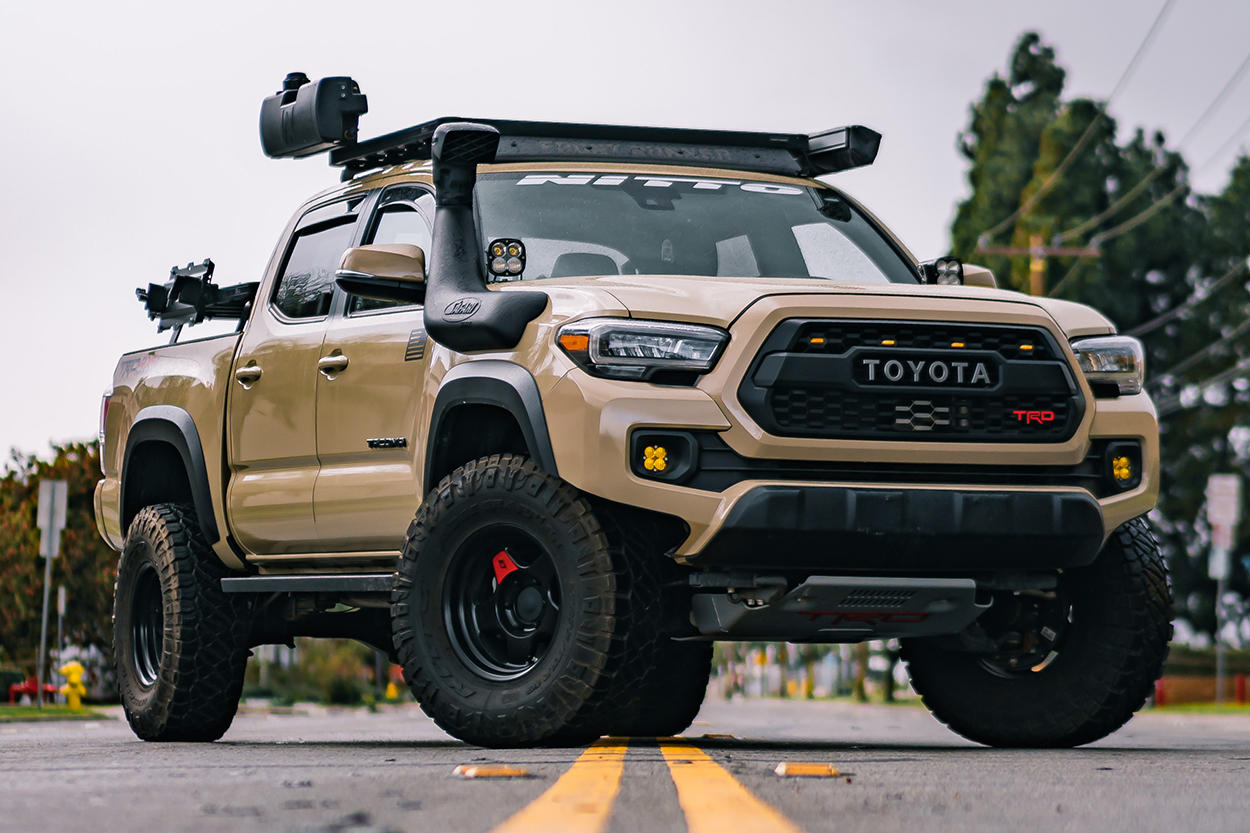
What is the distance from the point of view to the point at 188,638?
9148mm

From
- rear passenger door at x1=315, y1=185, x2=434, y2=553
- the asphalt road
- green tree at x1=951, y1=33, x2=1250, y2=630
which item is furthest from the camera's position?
green tree at x1=951, y1=33, x2=1250, y2=630

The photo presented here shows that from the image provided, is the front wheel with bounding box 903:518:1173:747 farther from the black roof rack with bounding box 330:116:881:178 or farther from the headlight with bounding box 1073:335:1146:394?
the black roof rack with bounding box 330:116:881:178

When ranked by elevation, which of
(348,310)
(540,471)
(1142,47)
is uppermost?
(1142,47)

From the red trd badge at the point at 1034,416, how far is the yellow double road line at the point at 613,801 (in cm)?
189

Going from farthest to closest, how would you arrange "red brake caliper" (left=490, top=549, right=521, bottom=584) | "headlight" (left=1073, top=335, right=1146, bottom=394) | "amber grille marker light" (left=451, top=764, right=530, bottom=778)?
"headlight" (left=1073, top=335, right=1146, bottom=394) → "red brake caliper" (left=490, top=549, right=521, bottom=584) → "amber grille marker light" (left=451, top=764, right=530, bottom=778)

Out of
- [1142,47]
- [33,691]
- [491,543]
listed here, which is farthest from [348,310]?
[33,691]

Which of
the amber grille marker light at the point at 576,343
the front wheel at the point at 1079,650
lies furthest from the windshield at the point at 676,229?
the front wheel at the point at 1079,650

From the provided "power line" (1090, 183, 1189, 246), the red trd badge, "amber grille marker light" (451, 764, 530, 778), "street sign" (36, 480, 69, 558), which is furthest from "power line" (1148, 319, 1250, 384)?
"amber grille marker light" (451, 764, 530, 778)

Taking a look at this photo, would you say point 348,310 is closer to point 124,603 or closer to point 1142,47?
point 124,603

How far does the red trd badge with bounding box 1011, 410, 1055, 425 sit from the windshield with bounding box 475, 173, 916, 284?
117 cm

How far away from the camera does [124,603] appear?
992cm

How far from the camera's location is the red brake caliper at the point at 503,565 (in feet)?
23.5

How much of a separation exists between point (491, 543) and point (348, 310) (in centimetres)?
177

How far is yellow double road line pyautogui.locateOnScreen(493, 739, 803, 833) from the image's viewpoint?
14.3 ft
